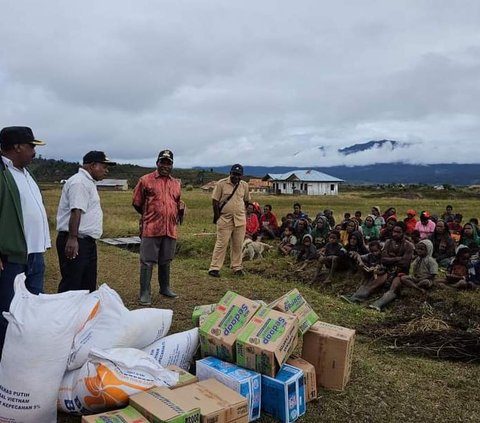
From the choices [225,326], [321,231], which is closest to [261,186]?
[321,231]

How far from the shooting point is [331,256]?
8.67 m

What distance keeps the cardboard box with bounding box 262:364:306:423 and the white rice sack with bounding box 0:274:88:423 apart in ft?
4.44

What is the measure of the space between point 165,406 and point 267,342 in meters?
0.89

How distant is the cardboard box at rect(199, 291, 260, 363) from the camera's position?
3543 mm

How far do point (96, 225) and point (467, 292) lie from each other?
5.26 m

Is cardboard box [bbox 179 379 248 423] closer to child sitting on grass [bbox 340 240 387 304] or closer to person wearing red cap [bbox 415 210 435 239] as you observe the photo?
child sitting on grass [bbox 340 240 387 304]

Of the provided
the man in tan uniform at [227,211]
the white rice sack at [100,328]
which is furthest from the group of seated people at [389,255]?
the white rice sack at [100,328]

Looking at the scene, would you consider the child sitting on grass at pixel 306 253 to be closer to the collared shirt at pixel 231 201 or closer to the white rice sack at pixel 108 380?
the collared shirt at pixel 231 201

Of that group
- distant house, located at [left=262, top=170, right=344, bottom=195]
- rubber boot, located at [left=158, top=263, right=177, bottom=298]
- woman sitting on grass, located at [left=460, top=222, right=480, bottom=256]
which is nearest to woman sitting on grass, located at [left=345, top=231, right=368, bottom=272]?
woman sitting on grass, located at [left=460, top=222, right=480, bottom=256]

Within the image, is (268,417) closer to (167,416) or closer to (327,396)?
(327,396)

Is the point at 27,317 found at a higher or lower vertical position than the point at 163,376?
higher

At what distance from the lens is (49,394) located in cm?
297

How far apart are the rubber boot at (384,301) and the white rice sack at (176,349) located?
3809mm

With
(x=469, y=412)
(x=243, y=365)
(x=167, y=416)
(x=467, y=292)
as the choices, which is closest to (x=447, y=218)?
(x=467, y=292)
